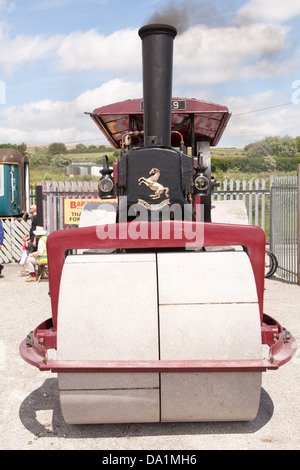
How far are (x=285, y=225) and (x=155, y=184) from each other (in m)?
5.33

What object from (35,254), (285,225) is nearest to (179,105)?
(285,225)

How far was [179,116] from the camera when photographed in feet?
17.5

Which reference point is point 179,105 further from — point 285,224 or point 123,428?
point 285,224

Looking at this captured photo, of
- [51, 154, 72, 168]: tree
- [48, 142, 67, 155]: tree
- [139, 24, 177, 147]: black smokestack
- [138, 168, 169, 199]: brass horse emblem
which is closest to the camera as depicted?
[138, 168, 169, 199]: brass horse emblem

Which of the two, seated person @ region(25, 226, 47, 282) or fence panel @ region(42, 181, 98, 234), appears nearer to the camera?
seated person @ region(25, 226, 47, 282)

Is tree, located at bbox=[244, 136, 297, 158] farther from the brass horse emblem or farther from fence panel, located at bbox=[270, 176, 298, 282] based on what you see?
the brass horse emblem

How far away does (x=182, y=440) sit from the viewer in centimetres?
265

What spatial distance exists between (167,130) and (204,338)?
2094mm

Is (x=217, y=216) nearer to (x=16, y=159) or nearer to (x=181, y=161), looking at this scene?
(x=181, y=161)

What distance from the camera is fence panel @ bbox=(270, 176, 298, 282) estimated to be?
8078 mm

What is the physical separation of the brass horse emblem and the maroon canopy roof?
157 centimetres

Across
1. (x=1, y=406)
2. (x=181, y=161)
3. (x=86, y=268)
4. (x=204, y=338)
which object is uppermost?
(x=181, y=161)

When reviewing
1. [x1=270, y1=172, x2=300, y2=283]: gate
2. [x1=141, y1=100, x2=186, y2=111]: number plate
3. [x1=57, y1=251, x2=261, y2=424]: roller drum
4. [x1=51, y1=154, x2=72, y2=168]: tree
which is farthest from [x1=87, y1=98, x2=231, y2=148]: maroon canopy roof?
[x1=51, y1=154, x2=72, y2=168]: tree

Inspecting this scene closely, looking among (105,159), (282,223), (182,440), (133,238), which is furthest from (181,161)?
(282,223)
